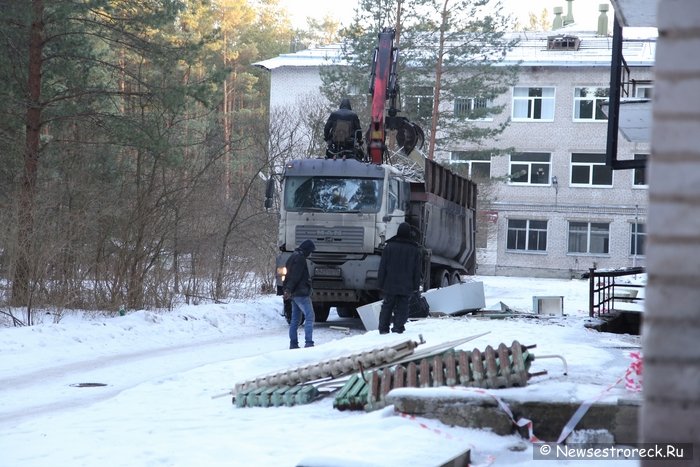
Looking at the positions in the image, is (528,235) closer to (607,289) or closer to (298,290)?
(607,289)

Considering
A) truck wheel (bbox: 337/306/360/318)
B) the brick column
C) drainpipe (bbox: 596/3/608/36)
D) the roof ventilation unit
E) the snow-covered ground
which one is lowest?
truck wheel (bbox: 337/306/360/318)

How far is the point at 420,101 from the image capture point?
144 feet

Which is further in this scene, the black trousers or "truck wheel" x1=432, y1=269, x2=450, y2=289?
"truck wheel" x1=432, y1=269, x2=450, y2=289

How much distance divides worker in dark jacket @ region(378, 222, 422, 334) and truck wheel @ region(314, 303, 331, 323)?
6430mm

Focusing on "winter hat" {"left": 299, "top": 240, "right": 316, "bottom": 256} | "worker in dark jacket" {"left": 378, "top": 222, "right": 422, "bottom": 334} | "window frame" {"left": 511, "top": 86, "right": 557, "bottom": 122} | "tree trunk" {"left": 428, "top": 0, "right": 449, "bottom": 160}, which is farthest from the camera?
"window frame" {"left": 511, "top": 86, "right": 557, "bottom": 122}

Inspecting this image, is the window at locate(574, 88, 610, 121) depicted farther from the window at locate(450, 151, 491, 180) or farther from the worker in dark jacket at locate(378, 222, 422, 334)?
the worker in dark jacket at locate(378, 222, 422, 334)

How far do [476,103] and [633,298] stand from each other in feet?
105

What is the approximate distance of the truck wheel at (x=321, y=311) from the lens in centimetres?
2156

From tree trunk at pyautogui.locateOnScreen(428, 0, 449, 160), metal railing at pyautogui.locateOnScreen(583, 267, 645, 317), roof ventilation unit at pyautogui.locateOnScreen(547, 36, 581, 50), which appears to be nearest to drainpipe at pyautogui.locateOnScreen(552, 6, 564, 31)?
roof ventilation unit at pyautogui.locateOnScreen(547, 36, 581, 50)

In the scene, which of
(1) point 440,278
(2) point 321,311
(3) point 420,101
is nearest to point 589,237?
(3) point 420,101

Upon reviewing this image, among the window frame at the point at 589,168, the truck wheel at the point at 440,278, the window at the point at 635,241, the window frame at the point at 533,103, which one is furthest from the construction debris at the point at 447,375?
the window frame at the point at 533,103

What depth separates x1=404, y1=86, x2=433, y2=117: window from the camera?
43625 mm

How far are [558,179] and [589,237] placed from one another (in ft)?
11.6

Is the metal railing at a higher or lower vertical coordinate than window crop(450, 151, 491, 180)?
lower
